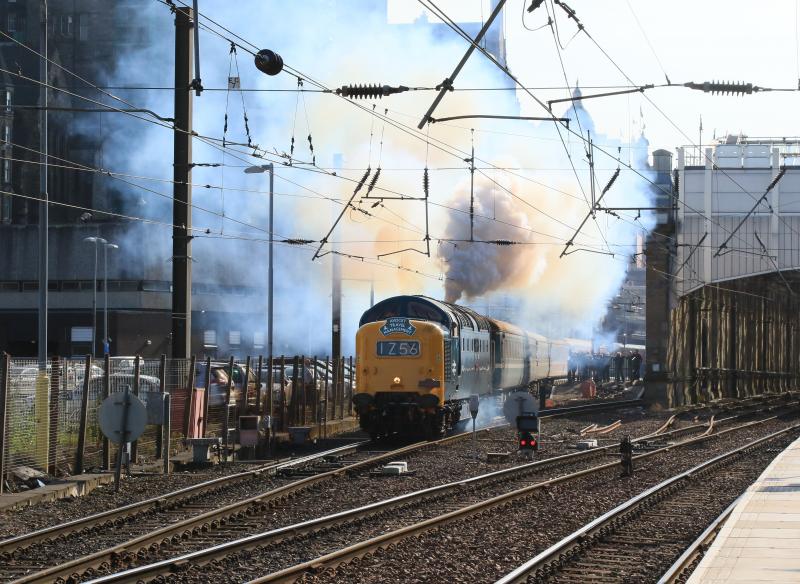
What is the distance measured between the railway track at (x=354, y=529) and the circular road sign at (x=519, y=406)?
71.4 inches

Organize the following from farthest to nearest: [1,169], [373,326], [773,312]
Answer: [773,312]
[1,169]
[373,326]

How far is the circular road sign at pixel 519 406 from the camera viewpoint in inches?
895

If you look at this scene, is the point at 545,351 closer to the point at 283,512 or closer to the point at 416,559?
the point at 283,512

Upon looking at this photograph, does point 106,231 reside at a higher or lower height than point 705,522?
higher

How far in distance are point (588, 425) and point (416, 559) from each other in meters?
24.9

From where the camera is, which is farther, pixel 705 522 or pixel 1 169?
pixel 1 169

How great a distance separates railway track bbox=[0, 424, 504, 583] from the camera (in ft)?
38.1

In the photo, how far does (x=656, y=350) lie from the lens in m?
48.8

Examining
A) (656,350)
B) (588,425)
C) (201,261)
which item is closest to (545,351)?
(656,350)

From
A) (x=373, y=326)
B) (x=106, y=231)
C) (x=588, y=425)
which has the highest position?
(x=106, y=231)

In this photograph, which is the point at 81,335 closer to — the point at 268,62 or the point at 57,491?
the point at 57,491

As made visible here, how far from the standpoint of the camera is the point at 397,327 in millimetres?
27094

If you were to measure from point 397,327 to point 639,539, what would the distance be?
1403 cm

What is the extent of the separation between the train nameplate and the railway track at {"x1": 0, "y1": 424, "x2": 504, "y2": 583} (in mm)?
5850
